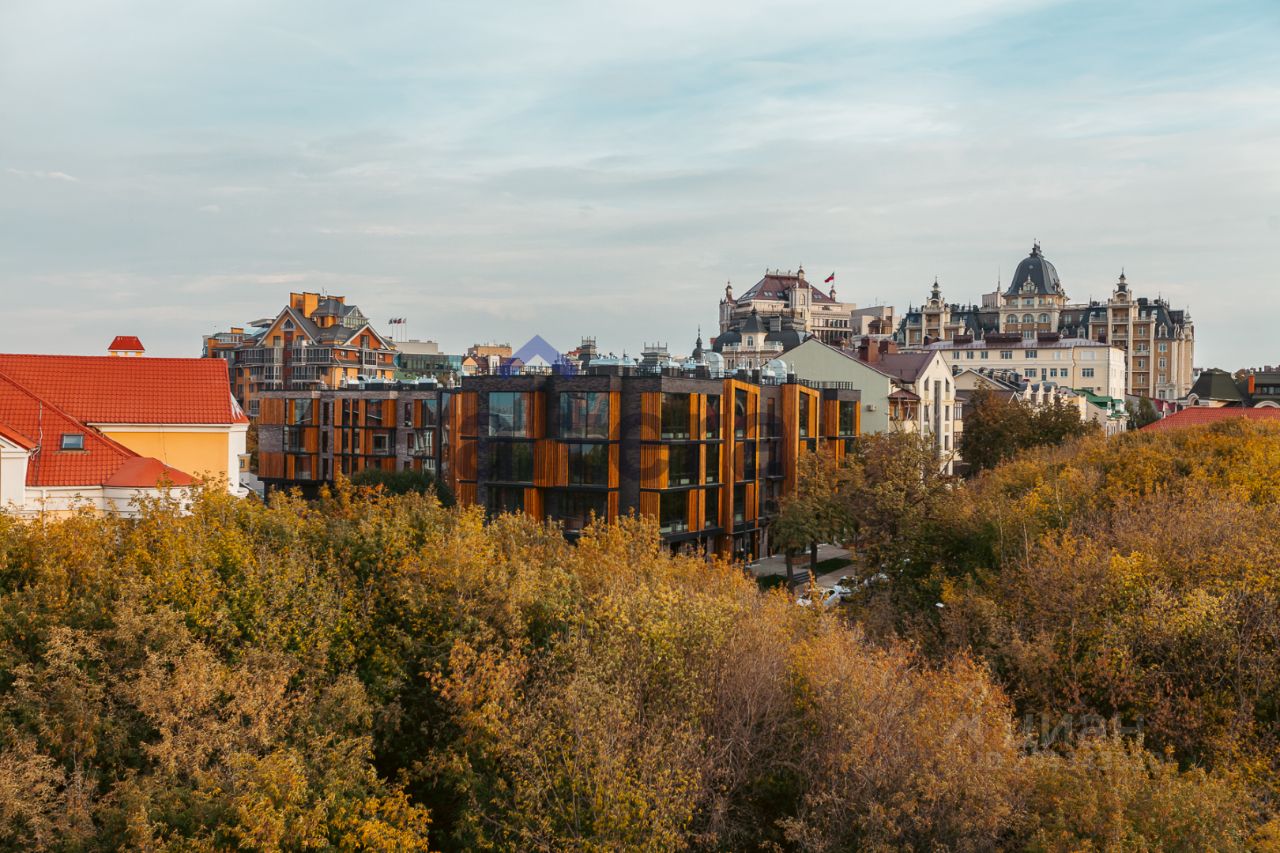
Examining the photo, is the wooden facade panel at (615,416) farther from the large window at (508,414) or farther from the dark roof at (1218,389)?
the dark roof at (1218,389)

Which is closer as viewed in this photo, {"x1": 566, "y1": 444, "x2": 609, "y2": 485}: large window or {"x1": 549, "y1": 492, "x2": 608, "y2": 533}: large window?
{"x1": 566, "y1": 444, "x2": 609, "y2": 485}: large window

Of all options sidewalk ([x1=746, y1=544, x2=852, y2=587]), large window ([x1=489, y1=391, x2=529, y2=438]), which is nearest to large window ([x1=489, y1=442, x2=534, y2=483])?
large window ([x1=489, y1=391, x2=529, y2=438])

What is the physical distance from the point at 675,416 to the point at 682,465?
115 inches

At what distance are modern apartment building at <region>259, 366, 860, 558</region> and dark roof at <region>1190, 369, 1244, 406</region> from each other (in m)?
87.3

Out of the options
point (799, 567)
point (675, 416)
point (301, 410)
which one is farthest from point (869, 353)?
point (301, 410)

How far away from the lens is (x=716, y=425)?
5853cm

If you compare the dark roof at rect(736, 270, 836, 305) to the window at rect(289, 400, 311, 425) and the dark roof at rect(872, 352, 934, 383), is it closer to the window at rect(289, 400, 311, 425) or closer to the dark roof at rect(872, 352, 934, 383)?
the dark roof at rect(872, 352, 934, 383)

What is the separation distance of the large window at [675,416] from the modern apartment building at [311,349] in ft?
226

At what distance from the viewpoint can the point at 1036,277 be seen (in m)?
174

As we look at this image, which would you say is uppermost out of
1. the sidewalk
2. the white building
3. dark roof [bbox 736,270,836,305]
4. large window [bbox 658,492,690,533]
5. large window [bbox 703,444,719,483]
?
dark roof [bbox 736,270,836,305]

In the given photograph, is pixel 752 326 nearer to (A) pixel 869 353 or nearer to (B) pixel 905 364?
(A) pixel 869 353

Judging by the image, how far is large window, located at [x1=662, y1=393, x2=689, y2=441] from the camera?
5409cm

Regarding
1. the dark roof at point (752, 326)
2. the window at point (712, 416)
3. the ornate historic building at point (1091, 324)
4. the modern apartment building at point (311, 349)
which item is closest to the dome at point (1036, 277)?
the ornate historic building at point (1091, 324)

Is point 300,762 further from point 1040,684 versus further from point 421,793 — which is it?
point 1040,684
